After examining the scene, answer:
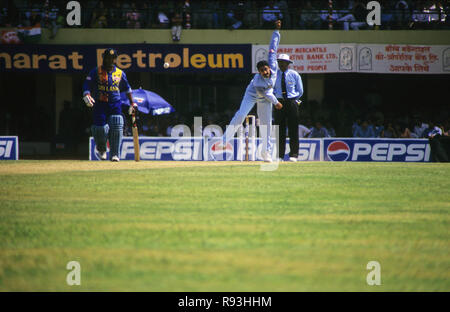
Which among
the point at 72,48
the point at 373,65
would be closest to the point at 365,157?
the point at 373,65

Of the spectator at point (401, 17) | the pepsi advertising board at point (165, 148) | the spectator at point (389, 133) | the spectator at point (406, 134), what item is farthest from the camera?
the spectator at point (401, 17)

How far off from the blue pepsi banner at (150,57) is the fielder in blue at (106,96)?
28.5ft

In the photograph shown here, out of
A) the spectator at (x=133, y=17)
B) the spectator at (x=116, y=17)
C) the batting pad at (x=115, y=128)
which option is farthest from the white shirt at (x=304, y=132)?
the batting pad at (x=115, y=128)

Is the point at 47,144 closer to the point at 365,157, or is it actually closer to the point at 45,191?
the point at 365,157

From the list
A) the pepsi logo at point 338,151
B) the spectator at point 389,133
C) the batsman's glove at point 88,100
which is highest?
the batsman's glove at point 88,100

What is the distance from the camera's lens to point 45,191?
396 inches

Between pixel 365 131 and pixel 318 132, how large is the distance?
5.41 ft

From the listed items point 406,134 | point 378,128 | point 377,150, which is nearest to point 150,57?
point 378,128

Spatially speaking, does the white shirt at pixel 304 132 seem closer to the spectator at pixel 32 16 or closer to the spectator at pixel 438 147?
the spectator at pixel 438 147

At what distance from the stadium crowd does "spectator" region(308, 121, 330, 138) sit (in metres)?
3.93

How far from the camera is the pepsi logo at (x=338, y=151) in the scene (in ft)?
63.7

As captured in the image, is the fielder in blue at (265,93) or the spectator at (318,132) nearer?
the fielder in blue at (265,93)

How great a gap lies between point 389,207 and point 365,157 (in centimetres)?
1063

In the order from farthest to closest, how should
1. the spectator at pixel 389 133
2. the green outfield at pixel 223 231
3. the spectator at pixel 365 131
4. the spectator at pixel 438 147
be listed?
the spectator at pixel 365 131
the spectator at pixel 389 133
the spectator at pixel 438 147
the green outfield at pixel 223 231
